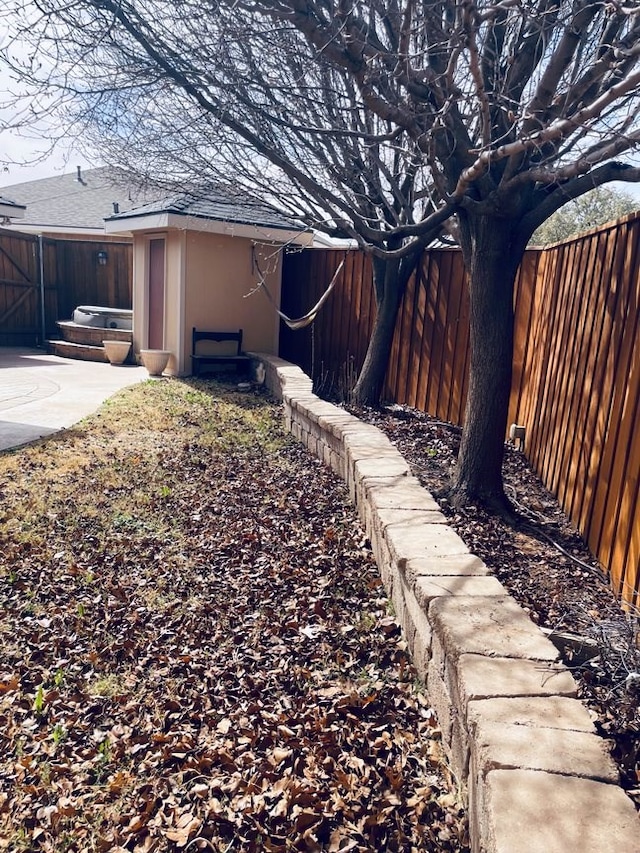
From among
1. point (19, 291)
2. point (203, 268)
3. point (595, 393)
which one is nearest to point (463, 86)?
point (595, 393)

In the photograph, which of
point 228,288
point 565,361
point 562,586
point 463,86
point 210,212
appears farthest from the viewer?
point 228,288

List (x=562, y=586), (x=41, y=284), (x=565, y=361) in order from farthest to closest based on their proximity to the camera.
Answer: (x=41, y=284) < (x=565, y=361) < (x=562, y=586)

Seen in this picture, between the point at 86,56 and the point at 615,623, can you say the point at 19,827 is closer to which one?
the point at 615,623

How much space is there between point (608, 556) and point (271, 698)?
1843mm

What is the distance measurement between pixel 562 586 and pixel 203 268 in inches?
315

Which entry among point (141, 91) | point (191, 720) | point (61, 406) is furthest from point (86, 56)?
point (191, 720)

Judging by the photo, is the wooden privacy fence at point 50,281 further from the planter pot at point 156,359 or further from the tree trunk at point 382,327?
the tree trunk at point 382,327

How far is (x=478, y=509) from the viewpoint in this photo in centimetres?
398

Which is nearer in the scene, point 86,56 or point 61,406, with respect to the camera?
point 86,56

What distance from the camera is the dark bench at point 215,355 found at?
9.82 meters

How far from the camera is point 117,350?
11359mm

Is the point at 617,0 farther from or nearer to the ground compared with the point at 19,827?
farther from the ground

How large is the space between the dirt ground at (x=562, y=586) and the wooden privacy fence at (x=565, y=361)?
12 centimetres

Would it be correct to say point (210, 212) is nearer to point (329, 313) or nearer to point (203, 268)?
point (203, 268)
